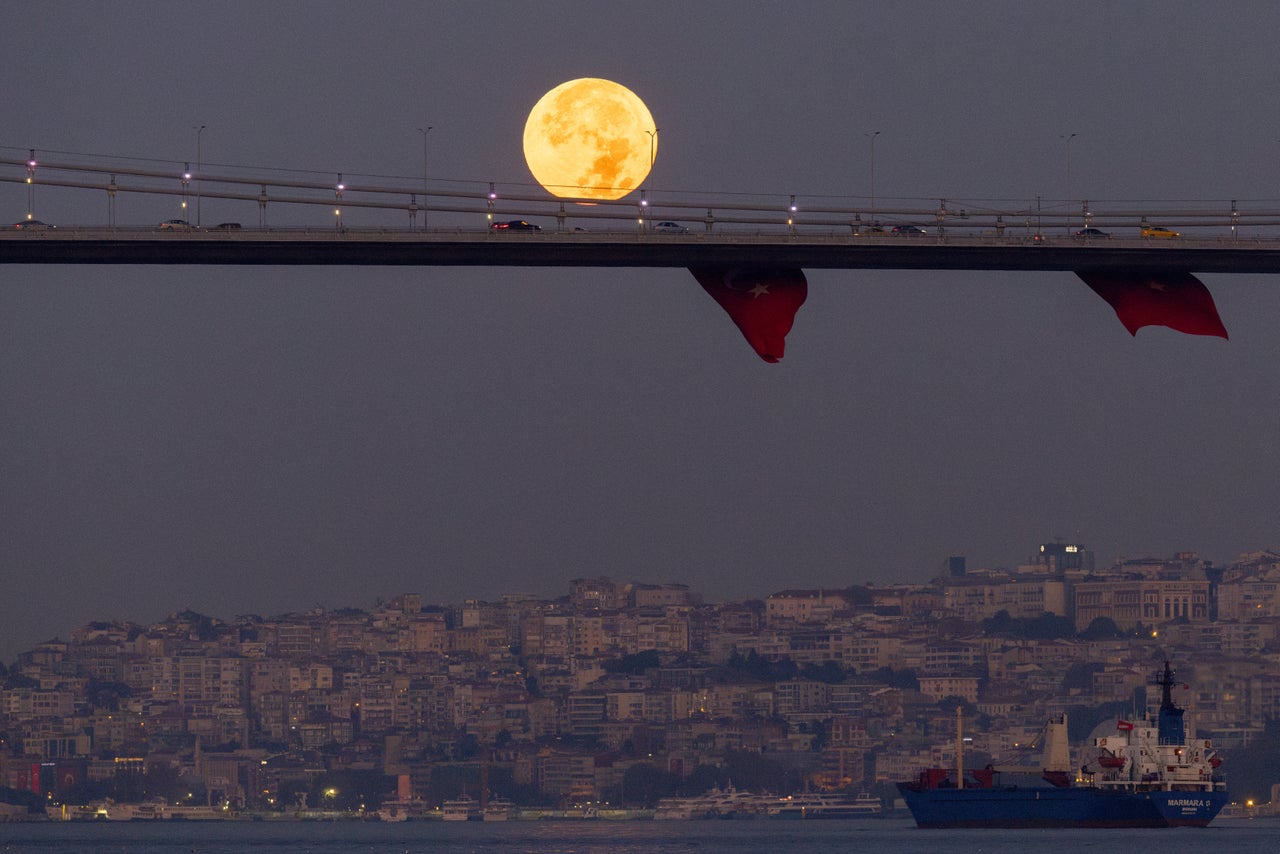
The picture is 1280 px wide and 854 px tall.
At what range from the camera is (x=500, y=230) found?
45.8 meters

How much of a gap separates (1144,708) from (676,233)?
14752 cm

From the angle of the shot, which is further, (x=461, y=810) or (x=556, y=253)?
(x=461, y=810)

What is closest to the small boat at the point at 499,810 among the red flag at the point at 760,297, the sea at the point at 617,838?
the sea at the point at 617,838

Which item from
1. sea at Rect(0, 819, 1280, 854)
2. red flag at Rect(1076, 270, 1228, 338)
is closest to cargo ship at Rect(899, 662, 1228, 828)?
sea at Rect(0, 819, 1280, 854)

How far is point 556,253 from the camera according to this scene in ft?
149

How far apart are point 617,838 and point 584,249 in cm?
8285

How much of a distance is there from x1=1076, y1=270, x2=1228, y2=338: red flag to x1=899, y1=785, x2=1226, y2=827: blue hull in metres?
68.8

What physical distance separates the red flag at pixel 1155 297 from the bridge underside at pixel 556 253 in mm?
650

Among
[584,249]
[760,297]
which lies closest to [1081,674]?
[584,249]

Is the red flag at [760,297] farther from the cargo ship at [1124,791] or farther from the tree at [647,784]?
the tree at [647,784]

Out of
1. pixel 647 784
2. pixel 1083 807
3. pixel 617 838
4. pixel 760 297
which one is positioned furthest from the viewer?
pixel 647 784

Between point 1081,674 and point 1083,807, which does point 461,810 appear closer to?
point 1081,674

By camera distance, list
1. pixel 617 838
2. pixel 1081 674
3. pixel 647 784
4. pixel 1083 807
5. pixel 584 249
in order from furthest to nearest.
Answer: pixel 1081 674 → pixel 647 784 → pixel 617 838 → pixel 1083 807 → pixel 584 249

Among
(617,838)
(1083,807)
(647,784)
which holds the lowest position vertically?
(617,838)
